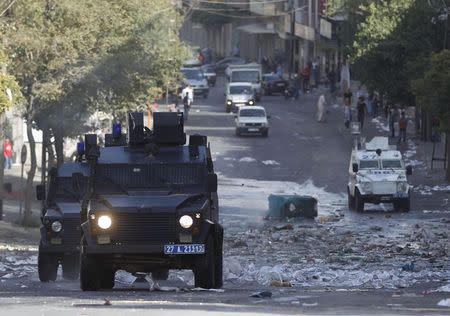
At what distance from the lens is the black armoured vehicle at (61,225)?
2336 centimetres

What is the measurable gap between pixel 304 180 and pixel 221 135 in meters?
15.6

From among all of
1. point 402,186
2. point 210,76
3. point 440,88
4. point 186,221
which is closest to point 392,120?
point 440,88

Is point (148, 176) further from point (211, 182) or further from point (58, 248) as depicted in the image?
point (58, 248)

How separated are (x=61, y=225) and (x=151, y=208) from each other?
14.2 feet

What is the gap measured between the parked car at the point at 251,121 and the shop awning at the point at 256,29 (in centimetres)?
5289

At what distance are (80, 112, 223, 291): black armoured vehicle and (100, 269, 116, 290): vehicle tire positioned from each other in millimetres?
15

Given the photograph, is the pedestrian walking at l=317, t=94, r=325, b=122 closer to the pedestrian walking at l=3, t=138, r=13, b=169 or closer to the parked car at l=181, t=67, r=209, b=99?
the parked car at l=181, t=67, r=209, b=99

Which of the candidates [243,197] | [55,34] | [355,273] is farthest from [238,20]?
[355,273]

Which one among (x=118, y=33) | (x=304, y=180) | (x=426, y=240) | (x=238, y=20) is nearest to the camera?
(x=426, y=240)

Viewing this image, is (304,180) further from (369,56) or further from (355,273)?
(355,273)

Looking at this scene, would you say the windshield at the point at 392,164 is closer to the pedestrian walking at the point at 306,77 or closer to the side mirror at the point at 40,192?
the side mirror at the point at 40,192

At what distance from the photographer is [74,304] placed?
57.3 ft

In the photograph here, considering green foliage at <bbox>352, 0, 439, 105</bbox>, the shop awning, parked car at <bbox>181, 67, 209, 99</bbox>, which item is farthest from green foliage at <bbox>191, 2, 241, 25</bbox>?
green foliage at <bbox>352, 0, 439, 105</bbox>

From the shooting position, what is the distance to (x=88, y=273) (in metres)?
20.1
